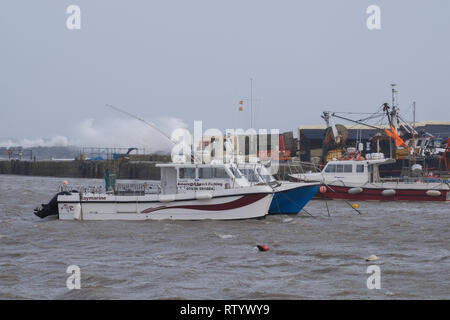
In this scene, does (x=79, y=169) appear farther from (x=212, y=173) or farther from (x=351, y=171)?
(x=212, y=173)

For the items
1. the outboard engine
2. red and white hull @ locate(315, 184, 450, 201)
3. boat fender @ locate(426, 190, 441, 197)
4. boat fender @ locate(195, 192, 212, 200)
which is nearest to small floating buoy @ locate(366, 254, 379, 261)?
boat fender @ locate(195, 192, 212, 200)

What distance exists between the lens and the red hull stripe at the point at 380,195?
35094 millimetres

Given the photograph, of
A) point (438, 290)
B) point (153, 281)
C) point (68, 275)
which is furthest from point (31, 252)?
point (438, 290)

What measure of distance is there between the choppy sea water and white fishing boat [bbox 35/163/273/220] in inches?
15.3

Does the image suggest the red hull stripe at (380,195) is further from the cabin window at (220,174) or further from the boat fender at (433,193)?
the cabin window at (220,174)

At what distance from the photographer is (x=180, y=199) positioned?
903 inches

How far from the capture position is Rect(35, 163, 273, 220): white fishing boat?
22922 millimetres

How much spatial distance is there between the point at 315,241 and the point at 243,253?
3080 mm

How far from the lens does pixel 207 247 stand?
18188 mm

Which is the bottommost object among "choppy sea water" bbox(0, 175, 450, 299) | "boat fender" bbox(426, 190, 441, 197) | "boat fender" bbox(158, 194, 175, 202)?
"choppy sea water" bbox(0, 175, 450, 299)

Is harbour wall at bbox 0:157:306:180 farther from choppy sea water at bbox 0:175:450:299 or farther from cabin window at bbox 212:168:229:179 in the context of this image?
choppy sea water at bbox 0:175:450:299

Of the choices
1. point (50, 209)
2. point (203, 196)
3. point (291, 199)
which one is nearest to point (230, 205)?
point (203, 196)
